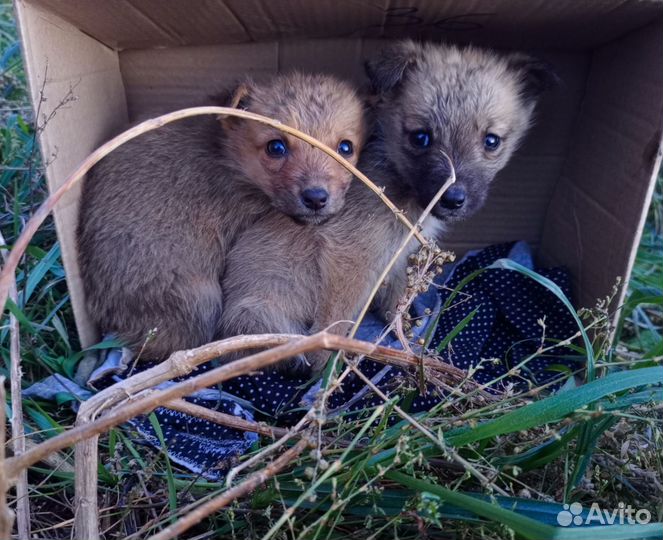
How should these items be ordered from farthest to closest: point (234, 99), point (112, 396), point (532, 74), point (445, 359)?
point (532, 74) → point (445, 359) → point (234, 99) → point (112, 396)

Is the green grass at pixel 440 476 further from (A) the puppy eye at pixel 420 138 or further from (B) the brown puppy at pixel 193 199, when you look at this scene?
(A) the puppy eye at pixel 420 138

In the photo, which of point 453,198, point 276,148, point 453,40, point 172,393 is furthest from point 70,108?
point 453,40

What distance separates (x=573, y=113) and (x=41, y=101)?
2.81 metres

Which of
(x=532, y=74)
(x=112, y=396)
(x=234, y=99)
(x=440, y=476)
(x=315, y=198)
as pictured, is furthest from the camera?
(x=532, y=74)

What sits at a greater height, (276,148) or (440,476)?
(276,148)

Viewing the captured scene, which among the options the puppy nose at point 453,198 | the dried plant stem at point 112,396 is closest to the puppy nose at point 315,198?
the puppy nose at point 453,198

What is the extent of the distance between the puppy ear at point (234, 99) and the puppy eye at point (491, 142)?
44.8 inches

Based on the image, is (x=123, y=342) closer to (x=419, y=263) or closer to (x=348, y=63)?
(x=419, y=263)

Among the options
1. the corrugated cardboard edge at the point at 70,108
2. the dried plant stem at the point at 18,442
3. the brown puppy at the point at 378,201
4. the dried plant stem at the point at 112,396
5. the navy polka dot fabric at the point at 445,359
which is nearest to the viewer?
the dried plant stem at the point at 112,396

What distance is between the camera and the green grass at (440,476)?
160 centimetres

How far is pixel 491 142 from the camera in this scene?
297 cm

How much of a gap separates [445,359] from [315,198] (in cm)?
98

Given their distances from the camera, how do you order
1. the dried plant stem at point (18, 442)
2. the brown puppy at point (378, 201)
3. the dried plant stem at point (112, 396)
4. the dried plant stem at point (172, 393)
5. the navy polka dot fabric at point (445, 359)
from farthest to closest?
1. the brown puppy at point (378, 201)
2. the navy polka dot fabric at point (445, 359)
3. the dried plant stem at point (18, 442)
4. the dried plant stem at point (112, 396)
5. the dried plant stem at point (172, 393)

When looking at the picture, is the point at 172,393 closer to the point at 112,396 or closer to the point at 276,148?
the point at 112,396
